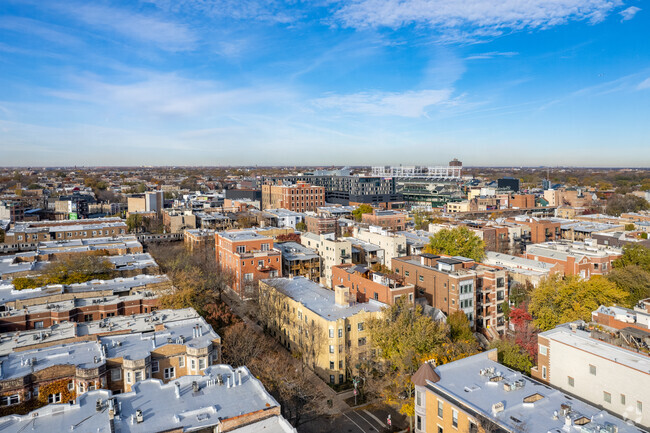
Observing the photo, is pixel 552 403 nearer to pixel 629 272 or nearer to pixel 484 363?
pixel 484 363

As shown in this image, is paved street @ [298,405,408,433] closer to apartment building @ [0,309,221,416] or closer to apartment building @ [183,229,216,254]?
apartment building @ [0,309,221,416]

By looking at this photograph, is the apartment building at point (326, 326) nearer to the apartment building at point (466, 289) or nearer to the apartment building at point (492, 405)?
the apartment building at point (466, 289)

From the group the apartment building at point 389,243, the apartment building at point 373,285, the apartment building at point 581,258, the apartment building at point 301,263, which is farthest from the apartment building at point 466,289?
the apartment building at point 301,263

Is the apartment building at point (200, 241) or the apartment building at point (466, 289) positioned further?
the apartment building at point (200, 241)

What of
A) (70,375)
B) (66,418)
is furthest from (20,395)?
(66,418)

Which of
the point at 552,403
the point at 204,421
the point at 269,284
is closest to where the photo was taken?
the point at 204,421

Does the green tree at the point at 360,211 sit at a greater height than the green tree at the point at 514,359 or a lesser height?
greater
